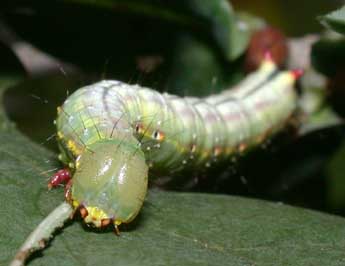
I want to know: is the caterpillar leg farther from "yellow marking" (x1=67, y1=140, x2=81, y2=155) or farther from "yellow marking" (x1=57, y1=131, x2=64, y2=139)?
"yellow marking" (x1=57, y1=131, x2=64, y2=139)

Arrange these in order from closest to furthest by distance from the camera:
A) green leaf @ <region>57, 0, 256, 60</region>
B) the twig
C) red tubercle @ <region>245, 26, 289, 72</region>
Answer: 1. the twig
2. green leaf @ <region>57, 0, 256, 60</region>
3. red tubercle @ <region>245, 26, 289, 72</region>

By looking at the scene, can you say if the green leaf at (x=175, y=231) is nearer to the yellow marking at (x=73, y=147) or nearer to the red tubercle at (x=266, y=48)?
the yellow marking at (x=73, y=147)

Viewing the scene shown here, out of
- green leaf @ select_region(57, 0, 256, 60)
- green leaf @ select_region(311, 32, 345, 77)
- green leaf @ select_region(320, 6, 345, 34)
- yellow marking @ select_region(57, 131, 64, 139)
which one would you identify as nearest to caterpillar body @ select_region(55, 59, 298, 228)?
yellow marking @ select_region(57, 131, 64, 139)

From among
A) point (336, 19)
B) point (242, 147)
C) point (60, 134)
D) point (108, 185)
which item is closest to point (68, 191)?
point (108, 185)

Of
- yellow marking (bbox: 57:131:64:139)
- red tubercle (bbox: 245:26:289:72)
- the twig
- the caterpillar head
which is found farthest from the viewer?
red tubercle (bbox: 245:26:289:72)

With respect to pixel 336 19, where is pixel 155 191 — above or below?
below

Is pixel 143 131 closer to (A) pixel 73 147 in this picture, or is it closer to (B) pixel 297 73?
(A) pixel 73 147

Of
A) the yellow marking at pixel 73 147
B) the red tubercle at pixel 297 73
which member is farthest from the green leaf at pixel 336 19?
the red tubercle at pixel 297 73
